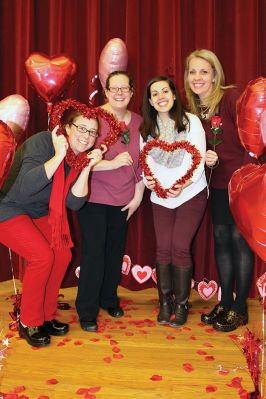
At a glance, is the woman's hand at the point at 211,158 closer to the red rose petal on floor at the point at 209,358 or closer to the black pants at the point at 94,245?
the black pants at the point at 94,245

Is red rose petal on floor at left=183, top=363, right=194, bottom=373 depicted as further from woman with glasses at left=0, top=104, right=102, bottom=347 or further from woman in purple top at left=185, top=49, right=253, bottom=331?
woman with glasses at left=0, top=104, right=102, bottom=347

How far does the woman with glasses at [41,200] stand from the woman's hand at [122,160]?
0.20 metres

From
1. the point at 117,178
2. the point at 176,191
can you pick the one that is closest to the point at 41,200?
the point at 117,178

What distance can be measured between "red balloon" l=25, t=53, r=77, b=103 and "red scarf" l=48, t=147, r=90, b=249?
1.87 ft

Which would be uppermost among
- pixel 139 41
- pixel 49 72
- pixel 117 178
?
pixel 139 41

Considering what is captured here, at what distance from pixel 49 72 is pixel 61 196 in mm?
825

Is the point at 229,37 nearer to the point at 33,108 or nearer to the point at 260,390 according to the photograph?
the point at 33,108

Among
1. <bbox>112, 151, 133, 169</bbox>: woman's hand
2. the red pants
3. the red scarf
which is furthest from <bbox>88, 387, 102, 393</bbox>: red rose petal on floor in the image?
<bbox>112, 151, 133, 169</bbox>: woman's hand

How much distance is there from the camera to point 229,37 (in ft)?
10.2

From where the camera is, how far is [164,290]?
2721mm

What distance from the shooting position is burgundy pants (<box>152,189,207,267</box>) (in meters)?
2.63

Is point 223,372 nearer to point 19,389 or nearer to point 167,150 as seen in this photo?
point 19,389

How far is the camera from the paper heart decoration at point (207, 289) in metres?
3.06

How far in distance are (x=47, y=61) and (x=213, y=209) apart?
133cm
